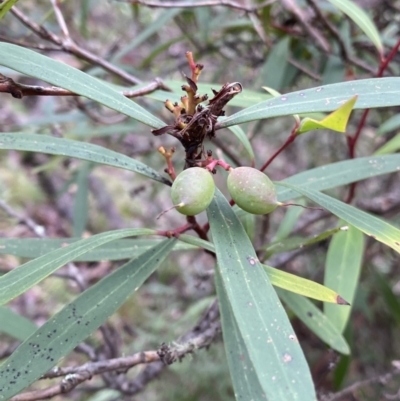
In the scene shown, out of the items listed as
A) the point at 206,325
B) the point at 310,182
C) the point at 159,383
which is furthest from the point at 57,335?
the point at 159,383

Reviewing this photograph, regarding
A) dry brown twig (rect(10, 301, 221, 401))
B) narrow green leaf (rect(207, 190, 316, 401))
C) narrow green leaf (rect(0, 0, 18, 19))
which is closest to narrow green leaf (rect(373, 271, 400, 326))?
dry brown twig (rect(10, 301, 221, 401))

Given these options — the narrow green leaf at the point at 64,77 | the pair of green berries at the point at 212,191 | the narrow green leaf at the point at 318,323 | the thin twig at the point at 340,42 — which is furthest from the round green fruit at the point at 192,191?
the thin twig at the point at 340,42

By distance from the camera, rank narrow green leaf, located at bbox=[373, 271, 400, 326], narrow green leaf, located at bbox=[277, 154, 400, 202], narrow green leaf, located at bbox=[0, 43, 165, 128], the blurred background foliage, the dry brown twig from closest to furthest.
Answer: narrow green leaf, located at bbox=[0, 43, 165, 128] < the dry brown twig < narrow green leaf, located at bbox=[277, 154, 400, 202] < the blurred background foliage < narrow green leaf, located at bbox=[373, 271, 400, 326]

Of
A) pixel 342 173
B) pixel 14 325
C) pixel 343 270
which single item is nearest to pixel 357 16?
pixel 342 173

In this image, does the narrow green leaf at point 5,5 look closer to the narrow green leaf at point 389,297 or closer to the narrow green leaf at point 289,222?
the narrow green leaf at point 289,222

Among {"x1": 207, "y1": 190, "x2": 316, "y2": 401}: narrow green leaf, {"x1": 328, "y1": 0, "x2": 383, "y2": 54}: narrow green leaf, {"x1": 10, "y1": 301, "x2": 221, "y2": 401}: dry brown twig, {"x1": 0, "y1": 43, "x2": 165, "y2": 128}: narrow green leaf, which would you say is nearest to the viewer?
{"x1": 207, "y1": 190, "x2": 316, "y2": 401}: narrow green leaf

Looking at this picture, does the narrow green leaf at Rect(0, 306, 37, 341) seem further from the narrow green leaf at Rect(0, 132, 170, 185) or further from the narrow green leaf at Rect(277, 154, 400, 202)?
the narrow green leaf at Rect(277, 154, 400, 202)
